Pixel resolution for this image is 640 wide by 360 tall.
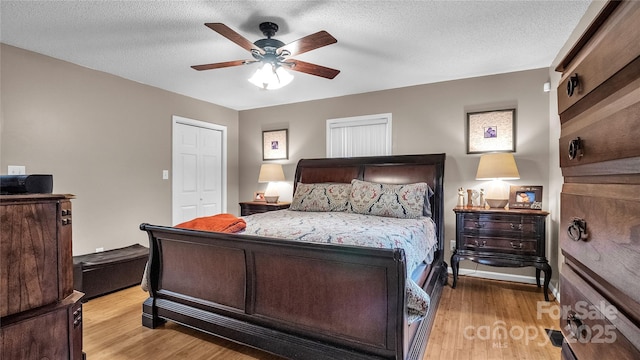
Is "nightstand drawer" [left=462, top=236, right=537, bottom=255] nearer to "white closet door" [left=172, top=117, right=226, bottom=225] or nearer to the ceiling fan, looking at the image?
the ceiling fan

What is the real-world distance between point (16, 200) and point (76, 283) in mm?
2194

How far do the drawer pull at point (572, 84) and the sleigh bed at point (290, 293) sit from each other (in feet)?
3.19

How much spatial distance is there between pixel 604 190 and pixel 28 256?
5.85 feet

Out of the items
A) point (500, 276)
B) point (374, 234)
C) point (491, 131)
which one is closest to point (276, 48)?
point (374, 234)

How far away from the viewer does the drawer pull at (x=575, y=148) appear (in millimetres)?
777

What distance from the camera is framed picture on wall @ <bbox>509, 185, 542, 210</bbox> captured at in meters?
3.16

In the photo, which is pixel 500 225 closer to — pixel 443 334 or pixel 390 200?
pixel 390 200

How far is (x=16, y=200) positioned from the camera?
1115mm

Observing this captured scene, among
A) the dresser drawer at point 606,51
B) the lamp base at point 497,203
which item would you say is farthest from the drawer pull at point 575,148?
the lamp base at point 497,203

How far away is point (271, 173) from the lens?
15.2 ft

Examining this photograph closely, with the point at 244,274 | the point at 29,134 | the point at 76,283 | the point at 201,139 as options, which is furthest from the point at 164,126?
the point at 244,274

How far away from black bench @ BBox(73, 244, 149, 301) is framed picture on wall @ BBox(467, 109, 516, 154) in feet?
12.9

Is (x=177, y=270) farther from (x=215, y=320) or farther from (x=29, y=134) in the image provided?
(x=29, y=134)

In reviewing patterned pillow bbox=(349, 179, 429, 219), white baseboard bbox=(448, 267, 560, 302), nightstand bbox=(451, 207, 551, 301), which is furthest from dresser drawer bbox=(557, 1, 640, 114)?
white baseboard bbox=(448, 267, 560, 302)
